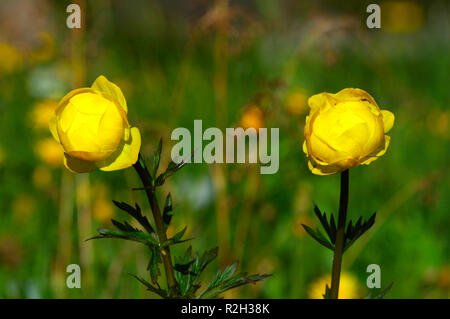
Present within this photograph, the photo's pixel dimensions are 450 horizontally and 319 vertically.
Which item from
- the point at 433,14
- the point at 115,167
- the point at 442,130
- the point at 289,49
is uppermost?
the point at 433,14

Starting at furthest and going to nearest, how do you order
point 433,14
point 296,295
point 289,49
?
point 433,14, point 289,49, point 296,295

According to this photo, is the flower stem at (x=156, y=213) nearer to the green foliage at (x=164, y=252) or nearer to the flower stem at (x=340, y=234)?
the green foliage at (x=164, y=252)

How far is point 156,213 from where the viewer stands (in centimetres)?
70

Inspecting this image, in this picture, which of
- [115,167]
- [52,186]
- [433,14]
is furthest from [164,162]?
[433,14]

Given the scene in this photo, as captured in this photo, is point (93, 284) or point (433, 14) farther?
point (433, 14)

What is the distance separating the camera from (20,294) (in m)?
1.27

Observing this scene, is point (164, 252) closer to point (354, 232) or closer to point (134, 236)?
point (134, 236)

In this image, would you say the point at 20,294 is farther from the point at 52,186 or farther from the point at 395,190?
the point at 395,190

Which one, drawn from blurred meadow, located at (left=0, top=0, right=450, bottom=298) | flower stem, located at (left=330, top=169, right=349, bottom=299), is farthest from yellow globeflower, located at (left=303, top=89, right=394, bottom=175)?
blurred meadow, located at (left=0, top=0, right=450, bottom=298)

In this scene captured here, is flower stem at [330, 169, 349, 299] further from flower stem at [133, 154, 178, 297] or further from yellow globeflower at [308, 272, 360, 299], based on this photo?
yellow globeflower at [308, 272, 360, 299]

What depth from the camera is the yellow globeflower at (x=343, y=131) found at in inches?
25.7

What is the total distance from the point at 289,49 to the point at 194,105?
Answer: 0.61m

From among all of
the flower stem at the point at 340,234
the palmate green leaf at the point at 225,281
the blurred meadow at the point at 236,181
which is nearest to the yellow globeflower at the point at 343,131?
the flower stem at the point at 340,234

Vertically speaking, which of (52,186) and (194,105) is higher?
(194,105)
